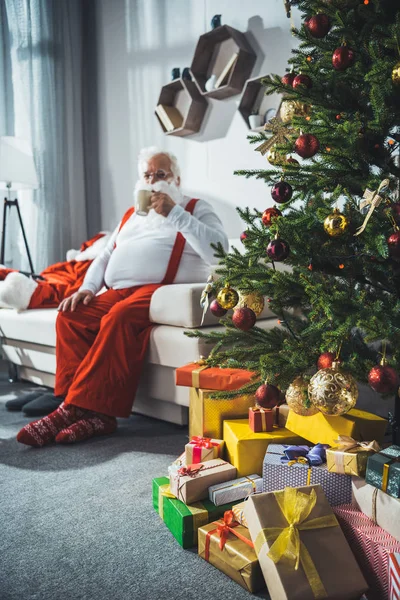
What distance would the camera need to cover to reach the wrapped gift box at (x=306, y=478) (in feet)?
4.05

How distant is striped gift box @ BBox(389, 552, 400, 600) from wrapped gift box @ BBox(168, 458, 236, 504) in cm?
48

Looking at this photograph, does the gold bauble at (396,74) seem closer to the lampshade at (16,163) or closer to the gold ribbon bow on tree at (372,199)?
the gold ribbon bow on tree at (372,199)

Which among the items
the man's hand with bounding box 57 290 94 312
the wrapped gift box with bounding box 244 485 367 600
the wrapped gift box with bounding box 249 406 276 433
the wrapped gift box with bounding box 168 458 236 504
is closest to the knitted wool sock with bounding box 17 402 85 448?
the man's hand with bounding box 57 290 94 312

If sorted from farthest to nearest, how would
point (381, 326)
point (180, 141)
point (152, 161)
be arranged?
point (180, 141)
point (152, 161)
point (381, 326)

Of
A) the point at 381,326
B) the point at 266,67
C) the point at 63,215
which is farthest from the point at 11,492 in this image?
the point at 63,215

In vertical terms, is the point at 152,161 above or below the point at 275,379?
above

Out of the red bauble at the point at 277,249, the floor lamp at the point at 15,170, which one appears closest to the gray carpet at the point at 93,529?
the red bauble at the point at 277,249

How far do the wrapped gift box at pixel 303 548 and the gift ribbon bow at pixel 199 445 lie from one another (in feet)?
1.21

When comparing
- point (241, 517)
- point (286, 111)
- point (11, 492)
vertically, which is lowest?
point (11, 492)

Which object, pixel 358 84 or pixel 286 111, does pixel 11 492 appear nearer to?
pixel 286 111

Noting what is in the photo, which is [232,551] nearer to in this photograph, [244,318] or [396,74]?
[244,318]

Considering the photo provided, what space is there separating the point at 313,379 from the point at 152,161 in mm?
1624

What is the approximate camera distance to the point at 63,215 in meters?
3.94

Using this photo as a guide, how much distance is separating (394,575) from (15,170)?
10.2ft
